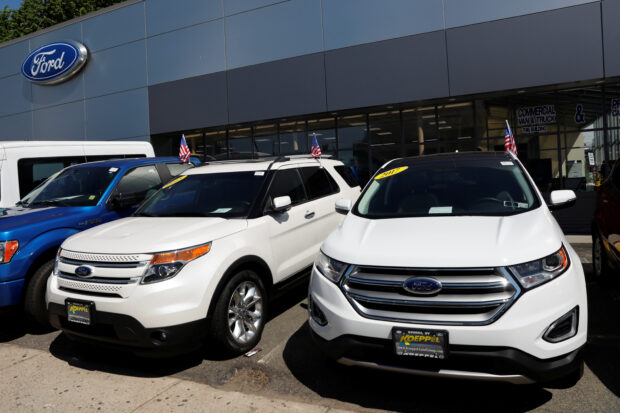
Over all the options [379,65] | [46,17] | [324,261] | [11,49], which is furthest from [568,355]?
[46,17]

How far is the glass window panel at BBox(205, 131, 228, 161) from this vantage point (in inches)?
672

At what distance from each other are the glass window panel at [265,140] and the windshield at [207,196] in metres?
11.2

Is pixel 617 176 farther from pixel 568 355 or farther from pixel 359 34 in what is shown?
pixel 359 34

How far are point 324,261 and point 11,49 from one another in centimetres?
2353

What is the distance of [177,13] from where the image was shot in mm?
16109

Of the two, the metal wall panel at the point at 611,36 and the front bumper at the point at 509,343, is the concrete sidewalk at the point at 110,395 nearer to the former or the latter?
the front bumper at the point at 509,343

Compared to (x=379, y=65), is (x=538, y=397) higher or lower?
lower

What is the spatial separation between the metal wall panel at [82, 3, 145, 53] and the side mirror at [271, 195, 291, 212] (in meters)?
15.4

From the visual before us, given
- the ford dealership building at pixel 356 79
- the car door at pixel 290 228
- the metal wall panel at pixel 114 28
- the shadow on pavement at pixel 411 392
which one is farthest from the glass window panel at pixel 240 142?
the shadow on pavement at pixel 411 392

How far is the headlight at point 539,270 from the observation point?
8.56 feet

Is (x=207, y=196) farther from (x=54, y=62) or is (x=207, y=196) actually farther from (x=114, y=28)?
(x=54, y=62)

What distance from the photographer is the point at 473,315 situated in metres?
2.60

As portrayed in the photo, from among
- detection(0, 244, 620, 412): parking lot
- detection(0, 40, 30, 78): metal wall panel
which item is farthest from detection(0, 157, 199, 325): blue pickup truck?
detection(0, 40, 30, 78): metal wall panel

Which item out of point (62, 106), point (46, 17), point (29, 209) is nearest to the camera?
point (29, 209)
